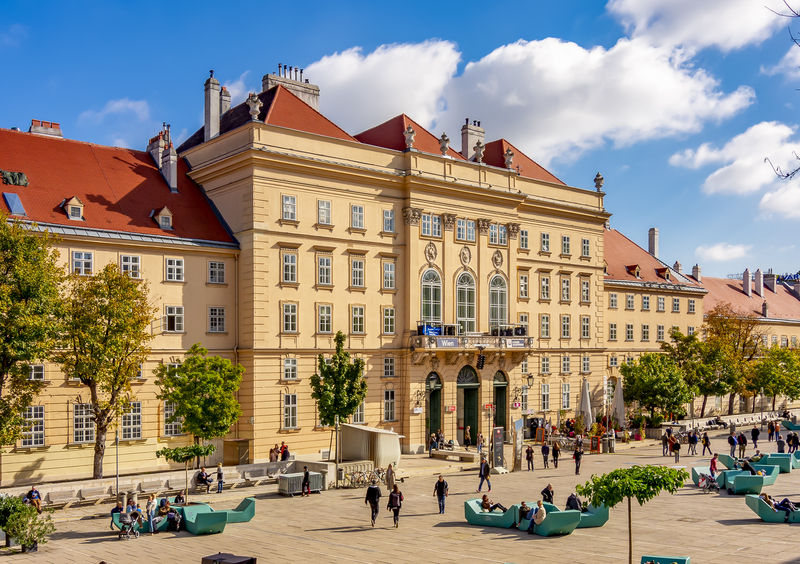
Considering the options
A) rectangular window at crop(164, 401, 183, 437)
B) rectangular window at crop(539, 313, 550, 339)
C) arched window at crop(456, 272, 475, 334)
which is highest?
arched window at crop(456, 272, 475, 334)

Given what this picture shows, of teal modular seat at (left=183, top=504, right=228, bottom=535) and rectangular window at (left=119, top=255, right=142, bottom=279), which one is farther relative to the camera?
rectangular window at (left=119, top=255, right=142, bottom=279)

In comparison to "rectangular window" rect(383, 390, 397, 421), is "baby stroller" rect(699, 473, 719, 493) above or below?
below

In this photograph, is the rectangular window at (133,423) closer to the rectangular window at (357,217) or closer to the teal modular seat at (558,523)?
the rectangular window at (357,217)

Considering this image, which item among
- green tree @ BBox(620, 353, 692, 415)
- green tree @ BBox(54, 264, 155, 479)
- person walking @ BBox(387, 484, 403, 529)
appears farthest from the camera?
green tree @ BBox(620, 353, 692, 415)

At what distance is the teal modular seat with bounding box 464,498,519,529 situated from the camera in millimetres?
27641

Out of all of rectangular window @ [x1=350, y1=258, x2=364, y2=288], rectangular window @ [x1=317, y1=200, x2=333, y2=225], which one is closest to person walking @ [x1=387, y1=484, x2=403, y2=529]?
rectangular window @ [x1=350, y1=258, x2=364, y2=288]

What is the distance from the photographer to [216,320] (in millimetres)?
43250

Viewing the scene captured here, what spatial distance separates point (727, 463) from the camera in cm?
3975

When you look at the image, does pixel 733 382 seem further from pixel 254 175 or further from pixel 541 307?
pixel 254 175

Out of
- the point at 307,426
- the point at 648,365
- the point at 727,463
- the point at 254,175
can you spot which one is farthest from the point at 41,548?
the point at 648,365

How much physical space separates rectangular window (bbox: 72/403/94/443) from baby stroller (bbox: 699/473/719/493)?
1114 inches

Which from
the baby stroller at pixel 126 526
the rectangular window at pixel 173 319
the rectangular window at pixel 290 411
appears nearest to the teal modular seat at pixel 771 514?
the baby stroller at pixel 126 526

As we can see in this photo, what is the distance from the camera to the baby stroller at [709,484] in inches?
1391

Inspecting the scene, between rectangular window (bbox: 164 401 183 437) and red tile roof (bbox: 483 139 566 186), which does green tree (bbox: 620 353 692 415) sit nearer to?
red tile roof (bbox: 483 139 566 186)
